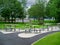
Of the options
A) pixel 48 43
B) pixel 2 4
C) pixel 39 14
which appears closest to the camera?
pixel 48 43

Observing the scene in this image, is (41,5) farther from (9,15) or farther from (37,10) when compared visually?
(9,15)

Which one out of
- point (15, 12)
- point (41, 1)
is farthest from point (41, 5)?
point (15, 12)

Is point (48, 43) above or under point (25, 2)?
under

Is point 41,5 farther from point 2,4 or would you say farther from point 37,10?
point 2,4

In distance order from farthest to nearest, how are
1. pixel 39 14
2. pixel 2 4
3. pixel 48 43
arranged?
pixel 39 14 → pixel 2 4 → pixel 48 43

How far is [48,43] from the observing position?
468 inches

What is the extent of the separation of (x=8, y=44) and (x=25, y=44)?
1.21 m

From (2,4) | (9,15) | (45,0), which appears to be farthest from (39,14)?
(2,4)

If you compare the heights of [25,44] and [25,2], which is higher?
[25,2]

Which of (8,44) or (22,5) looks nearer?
(8,44)

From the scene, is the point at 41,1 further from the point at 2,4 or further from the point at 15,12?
the point at 2,4

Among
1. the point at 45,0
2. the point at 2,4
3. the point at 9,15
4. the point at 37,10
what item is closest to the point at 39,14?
the point at 37,10

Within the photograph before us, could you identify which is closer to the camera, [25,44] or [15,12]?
[25,44]

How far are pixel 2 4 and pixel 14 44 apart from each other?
4009 mm
